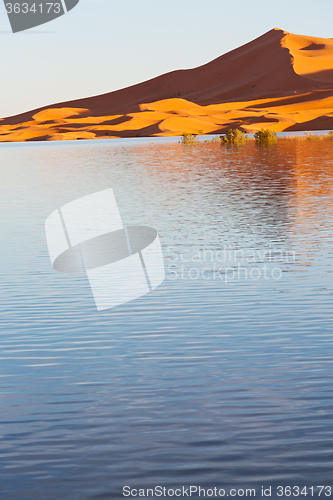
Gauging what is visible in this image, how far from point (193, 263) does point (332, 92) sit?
506ft

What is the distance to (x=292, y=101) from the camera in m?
163

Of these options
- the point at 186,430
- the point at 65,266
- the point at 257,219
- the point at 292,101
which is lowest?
the point at 292,101

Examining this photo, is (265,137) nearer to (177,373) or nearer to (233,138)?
(233,138)

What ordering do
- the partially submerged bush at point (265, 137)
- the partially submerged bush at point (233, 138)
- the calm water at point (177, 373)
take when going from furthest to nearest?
the partially submerged bush at point (233, 138) → the partially submerged bush at point (265, 137) → the calm water at point (177, 373)

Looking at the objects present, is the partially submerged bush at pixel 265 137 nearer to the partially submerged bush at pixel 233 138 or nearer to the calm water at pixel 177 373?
the partially submerged bush at pixel 233 138

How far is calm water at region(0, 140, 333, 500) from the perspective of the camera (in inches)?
242

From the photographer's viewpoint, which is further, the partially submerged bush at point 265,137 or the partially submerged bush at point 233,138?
the partially submerged bush at point 233,138

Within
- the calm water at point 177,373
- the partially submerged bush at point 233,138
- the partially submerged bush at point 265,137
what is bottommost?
the partially submerged bush at point 233,138

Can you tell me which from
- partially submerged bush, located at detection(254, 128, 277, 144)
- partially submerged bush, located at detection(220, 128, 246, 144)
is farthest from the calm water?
partially submerged bush, located at detection(220, 128, 246, 144)

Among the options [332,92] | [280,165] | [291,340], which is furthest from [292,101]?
[291,340]

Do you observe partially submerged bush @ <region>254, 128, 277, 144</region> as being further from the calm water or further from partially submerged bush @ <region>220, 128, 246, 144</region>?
the calm water

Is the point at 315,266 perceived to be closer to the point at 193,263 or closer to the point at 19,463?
the point at 193,263

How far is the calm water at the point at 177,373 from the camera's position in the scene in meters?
6.14

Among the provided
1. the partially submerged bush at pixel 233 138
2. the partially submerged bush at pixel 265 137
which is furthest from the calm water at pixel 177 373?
the partially submerged bush at pixel 233 138
